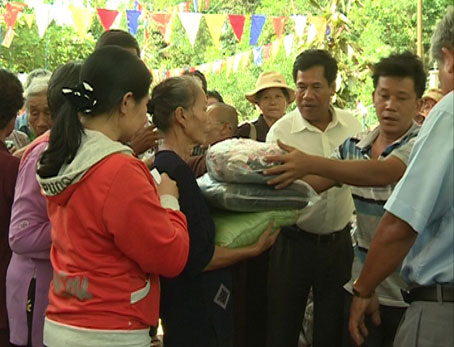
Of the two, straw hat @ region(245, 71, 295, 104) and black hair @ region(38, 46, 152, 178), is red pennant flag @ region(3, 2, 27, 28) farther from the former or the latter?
black hair @ region(38, 46, 152, 178)

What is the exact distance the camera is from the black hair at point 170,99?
89.7 inches

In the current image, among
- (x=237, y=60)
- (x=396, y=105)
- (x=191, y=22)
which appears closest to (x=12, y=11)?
(x=191, y=22)

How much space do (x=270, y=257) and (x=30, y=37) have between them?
17.1 metres

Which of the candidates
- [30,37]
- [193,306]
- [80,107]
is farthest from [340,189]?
[30,37]

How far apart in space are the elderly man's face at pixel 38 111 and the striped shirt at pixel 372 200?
1353mm

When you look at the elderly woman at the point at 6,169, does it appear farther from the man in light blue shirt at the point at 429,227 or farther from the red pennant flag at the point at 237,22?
the red pennant flag at the point at 237,22

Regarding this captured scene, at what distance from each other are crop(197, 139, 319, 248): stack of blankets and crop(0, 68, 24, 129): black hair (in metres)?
0.91

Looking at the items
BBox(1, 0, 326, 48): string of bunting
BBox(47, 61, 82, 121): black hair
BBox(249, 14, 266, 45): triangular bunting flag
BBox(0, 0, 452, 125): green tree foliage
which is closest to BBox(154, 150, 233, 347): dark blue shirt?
BBox(47, 61, 82, 121): black hair

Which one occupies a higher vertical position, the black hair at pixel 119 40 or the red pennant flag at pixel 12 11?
the black hair at pixel 119 40

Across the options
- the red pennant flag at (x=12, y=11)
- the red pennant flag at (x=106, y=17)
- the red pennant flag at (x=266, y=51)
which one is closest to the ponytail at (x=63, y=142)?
the red pennant flag at (x=106, y=17)

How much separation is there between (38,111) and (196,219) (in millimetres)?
1129

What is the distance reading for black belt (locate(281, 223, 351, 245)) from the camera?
10.5ft

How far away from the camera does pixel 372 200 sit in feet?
8.73

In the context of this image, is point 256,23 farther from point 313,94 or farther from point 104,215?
point 104,215
